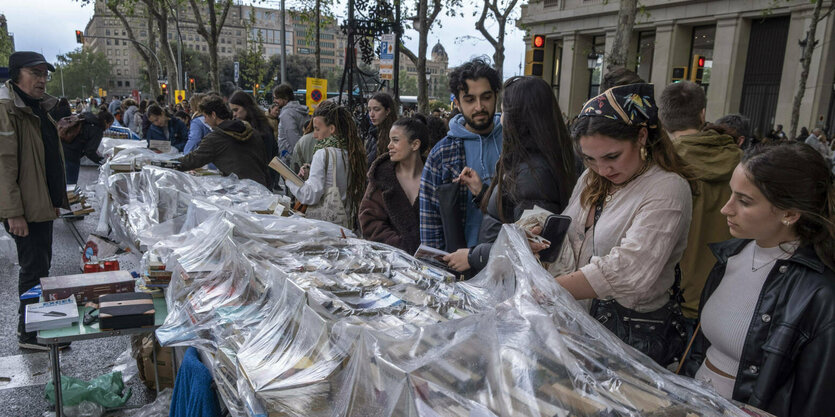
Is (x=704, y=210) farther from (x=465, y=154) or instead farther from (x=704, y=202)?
(x=465, y=154)

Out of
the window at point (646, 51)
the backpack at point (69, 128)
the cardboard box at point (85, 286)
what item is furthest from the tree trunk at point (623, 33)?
the window at point (646, 51)

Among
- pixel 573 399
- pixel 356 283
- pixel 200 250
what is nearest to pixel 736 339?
pixel 573 399

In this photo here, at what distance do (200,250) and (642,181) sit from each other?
2.23m

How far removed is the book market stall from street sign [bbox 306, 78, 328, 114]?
919 cm

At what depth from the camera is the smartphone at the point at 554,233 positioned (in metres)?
1.91

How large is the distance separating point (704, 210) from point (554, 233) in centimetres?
149

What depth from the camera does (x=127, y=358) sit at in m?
4.05

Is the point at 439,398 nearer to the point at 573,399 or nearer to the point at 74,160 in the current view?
the point at 573,399

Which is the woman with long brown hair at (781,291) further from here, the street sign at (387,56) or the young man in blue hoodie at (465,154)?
the street sign at (387,56)

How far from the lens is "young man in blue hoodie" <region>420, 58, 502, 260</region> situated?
290 centimetres

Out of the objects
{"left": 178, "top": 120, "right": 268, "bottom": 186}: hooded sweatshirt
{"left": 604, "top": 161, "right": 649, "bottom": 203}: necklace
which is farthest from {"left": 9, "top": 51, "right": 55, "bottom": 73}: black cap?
{"left": 604, "top": 161, "right": 649, "bottom": 203}: necklace

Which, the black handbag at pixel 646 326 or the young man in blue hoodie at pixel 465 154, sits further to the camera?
the young man in blue hoodie at pixel 465 154

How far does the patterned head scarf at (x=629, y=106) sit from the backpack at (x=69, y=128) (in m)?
8.77

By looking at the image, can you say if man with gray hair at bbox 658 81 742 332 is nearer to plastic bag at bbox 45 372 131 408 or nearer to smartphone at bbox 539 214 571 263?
smartphone at bbox 539 214 571 263
